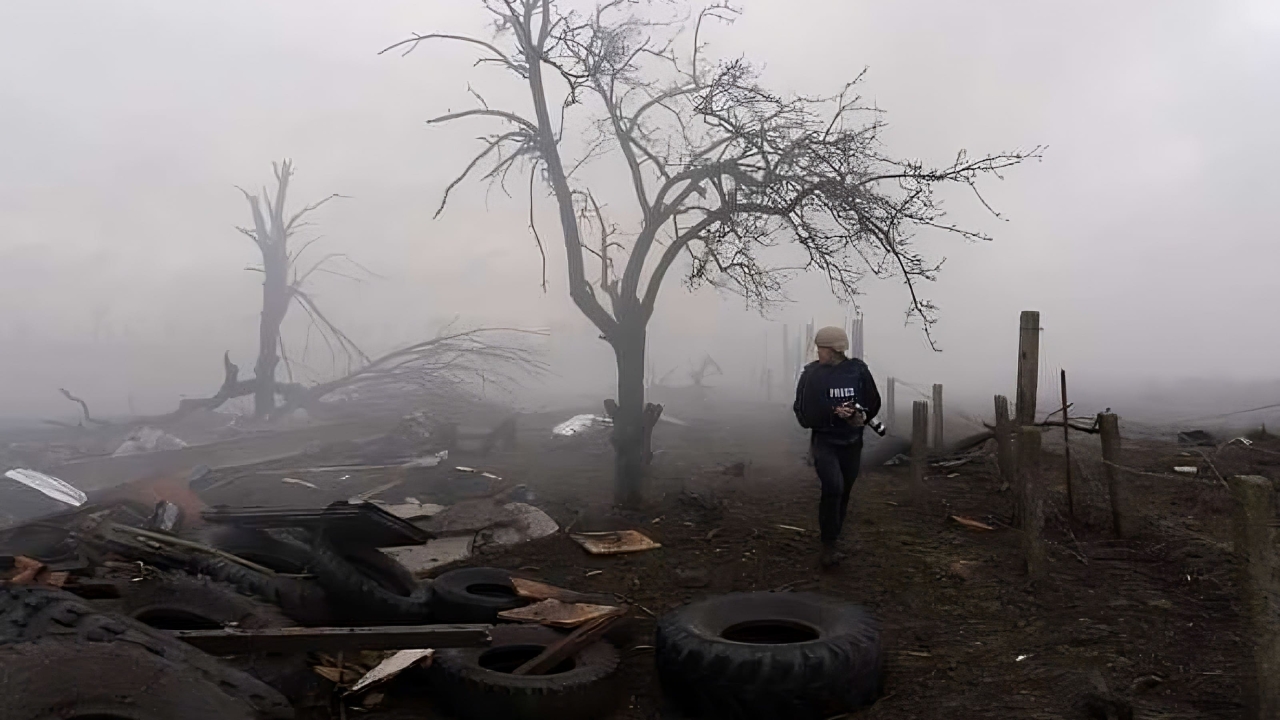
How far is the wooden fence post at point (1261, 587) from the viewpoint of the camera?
3744 millimetres

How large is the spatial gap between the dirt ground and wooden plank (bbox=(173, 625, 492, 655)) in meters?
0.77

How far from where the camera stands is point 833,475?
7.05 m

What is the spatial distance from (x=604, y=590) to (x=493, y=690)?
2.58 m

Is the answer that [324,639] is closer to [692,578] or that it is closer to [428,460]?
[692,578]

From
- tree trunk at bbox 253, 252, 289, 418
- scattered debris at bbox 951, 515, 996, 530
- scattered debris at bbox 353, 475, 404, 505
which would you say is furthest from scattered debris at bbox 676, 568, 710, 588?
tree trunk at bbox 253, 252, 289, 418

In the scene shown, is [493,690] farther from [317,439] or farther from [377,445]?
[317,439]

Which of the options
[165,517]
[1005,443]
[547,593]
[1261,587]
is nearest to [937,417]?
[1005,443]

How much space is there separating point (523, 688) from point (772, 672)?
144cm

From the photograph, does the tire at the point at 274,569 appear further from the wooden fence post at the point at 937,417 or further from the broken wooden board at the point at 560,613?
the wooden fence post at the point at 937,417

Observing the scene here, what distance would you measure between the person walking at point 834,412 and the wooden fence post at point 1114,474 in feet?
7.73

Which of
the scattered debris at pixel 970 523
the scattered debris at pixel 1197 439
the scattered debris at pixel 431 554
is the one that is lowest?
the scattered debris at pixel 431 554

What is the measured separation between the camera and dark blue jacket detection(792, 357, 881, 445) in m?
7.01

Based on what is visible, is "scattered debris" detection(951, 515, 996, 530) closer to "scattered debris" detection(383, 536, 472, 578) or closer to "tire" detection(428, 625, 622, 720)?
"tire" detection(428, 625, 622, 720)


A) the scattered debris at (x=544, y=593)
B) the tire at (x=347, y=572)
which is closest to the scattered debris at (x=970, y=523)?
the scattered debris at (x=544, y=593)
